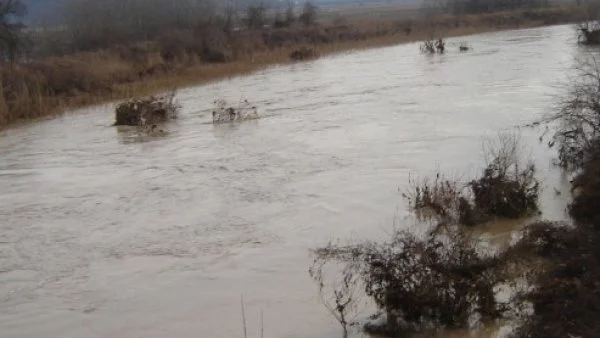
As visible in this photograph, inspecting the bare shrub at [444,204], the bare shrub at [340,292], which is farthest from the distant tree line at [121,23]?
the bare shrub at [340,292]

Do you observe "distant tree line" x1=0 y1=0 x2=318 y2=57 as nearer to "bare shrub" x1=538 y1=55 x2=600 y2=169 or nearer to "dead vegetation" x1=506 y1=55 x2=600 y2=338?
"bare shrub" x1=538 y1=55 x2=600 y2=169

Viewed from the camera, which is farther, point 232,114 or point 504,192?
point 232,114

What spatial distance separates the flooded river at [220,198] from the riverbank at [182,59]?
7.96 feet

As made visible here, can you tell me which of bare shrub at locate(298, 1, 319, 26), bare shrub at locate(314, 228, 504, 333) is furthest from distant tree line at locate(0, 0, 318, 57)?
bare shrub at locate(314, 228, 504, 333)

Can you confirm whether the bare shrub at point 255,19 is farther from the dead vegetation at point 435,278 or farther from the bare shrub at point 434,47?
the dead vegetation at point 435,278

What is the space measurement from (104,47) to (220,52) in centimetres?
775

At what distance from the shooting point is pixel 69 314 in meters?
8.59

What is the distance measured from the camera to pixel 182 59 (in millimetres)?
38969

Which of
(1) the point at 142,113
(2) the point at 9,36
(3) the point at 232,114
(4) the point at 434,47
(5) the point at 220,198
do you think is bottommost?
(5) the point at 220,198

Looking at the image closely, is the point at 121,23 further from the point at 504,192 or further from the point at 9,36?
the point at 504,192

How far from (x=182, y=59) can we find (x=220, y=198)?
2695 cm

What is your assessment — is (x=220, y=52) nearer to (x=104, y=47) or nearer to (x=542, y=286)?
(x=104, y=47)

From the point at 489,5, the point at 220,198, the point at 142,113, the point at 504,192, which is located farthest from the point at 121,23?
the point at 504,192

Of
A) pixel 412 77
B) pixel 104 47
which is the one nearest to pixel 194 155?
pixel 412 77
